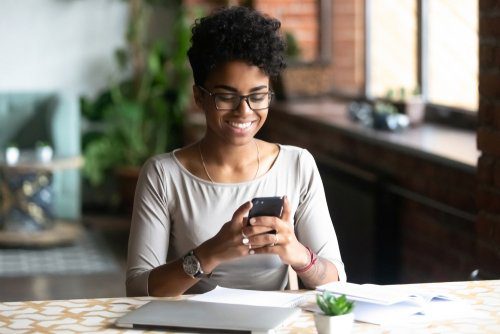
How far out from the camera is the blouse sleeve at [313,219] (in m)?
2.57

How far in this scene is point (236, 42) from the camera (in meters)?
2.49

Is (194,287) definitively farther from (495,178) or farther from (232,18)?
(495,178)

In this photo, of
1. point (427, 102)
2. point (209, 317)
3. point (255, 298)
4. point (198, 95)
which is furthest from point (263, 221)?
point (427, 102)

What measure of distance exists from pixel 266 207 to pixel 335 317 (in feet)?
1.38

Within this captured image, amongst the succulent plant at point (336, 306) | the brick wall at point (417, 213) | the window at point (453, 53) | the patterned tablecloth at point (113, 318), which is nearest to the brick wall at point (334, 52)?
the window at point (453, 53)

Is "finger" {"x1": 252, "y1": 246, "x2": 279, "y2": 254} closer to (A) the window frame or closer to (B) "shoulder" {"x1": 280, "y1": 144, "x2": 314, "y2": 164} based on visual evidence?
(B) "shoulder" {"x1": 280, "y1": 144, "x2": 314, "y2": 164}

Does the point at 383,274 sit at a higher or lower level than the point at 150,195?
lower

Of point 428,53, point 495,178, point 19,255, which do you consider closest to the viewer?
point 495,178

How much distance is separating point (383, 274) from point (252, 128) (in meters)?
2.07

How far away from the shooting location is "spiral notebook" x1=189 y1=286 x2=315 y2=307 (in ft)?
7.07

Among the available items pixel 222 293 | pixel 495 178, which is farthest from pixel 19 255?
pixel 222 293

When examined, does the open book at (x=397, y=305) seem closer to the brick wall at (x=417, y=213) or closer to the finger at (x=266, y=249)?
the finger at (x=266, y=249)

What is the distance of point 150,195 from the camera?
2.56 metres

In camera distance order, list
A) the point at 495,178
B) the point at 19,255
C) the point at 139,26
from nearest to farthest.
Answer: the point at 495,178 < the point at 19,255 < the point at 139,26
